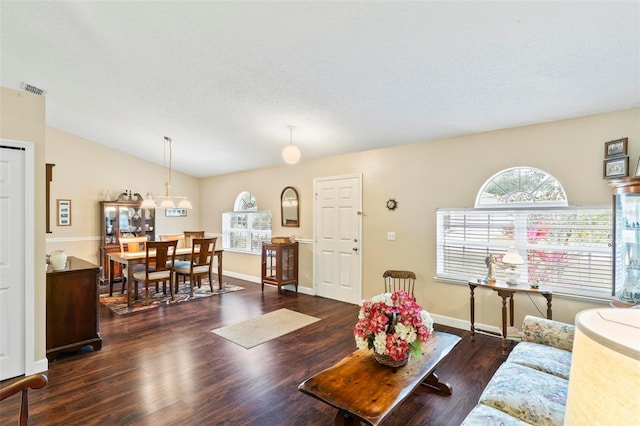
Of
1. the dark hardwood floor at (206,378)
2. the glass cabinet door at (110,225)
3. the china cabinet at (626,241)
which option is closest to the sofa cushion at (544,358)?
the dark hardwood floor at (206,378)

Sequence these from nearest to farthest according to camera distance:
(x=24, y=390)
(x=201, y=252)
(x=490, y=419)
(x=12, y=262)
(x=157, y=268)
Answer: (x=24, y=390) → (x=490, y=419) → (x=12, y=262) → (x=157, y=268) → (x=201, y=252)

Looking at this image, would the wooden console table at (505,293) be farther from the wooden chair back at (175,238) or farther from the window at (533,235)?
the wooden chair back at (175,238)

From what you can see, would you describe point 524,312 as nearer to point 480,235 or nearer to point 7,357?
point 480,235

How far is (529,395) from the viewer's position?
1.78 metres

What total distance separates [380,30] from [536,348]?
2.62 metres

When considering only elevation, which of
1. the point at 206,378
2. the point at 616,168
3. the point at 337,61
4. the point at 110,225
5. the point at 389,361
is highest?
the point at 337,61

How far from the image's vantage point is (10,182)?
2.65m

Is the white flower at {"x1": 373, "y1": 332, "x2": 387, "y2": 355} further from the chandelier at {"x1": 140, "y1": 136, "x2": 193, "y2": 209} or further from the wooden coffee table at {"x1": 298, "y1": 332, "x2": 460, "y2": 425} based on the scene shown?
the chandelier at {"x1": 140, "y1": 136, "x2": 193, "y2": 209}

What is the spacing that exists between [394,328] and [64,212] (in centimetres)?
689

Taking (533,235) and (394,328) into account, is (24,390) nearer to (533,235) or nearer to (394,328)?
(394,328)

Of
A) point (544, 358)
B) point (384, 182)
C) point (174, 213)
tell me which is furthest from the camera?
point (174, 213)

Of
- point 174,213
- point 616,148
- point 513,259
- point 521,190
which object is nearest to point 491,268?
point 513,259

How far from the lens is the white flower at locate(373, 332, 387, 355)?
195 cm

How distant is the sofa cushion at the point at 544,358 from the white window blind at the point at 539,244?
132cm
